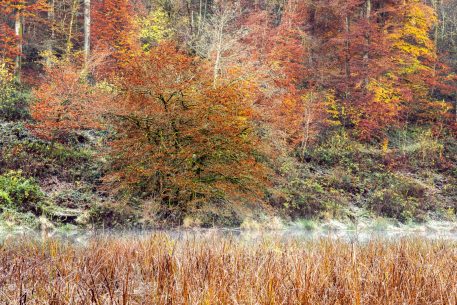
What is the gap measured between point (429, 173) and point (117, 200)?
1747 centimetres

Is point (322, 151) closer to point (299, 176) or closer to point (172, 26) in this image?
point (299, 176)

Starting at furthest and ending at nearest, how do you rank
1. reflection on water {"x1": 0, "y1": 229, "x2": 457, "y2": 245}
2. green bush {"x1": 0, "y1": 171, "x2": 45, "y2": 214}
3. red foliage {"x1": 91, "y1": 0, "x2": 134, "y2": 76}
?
red foliage {"x1": 91, "y1": 0, "x2": 134, "y2": 76} < green bush {"x1": 0, "y1": 171, "x2": 45, "y2": 214} < reflection on water {"x1": 0, "y1": 229, "x2": 457, "y2": 245}

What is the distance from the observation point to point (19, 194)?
1370 centimetres

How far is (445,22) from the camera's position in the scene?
1283 inches

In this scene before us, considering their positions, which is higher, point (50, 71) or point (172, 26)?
point (172, 26)

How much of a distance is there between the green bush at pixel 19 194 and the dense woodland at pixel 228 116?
47mm

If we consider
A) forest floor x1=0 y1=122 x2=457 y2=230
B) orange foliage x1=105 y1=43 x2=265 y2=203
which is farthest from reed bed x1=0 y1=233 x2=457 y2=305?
forest floor x1=0 y1=122 x2=457 y2=230

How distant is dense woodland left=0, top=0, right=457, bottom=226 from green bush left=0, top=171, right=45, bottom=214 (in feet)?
0.15

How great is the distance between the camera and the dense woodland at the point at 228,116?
1332 centimetres

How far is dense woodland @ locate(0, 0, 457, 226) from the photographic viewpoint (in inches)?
524

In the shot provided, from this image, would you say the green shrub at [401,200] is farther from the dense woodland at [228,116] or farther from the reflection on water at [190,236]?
the reflection on water at [190,236]

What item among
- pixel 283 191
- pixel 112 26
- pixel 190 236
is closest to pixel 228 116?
pixel 283 191

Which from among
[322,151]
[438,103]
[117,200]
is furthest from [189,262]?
[438,103]

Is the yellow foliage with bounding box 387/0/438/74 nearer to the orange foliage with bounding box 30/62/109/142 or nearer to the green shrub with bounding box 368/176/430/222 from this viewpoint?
→ the green shrub with bounding box 368/176/430/222
